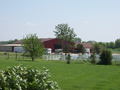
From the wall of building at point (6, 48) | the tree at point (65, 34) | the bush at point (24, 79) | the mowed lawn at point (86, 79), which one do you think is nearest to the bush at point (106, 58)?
the mowed lawn at point (86, 79)

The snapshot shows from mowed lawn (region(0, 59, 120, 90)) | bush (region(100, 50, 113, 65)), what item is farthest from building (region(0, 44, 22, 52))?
mowed lawn (region(0, 59, 120, 90))

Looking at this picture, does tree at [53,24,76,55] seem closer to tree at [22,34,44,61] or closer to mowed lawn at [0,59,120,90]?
tree at [22,34,44,61]

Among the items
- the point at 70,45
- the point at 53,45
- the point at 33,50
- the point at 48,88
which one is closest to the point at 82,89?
the point at 48,88

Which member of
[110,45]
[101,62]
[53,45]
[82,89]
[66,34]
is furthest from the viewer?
[110,45]

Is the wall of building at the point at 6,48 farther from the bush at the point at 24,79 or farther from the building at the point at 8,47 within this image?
the bush at the point at 24,79

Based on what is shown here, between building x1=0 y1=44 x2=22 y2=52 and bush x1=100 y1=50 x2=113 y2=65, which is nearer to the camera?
bush x1=100 y1=50 x2=113 y2=65

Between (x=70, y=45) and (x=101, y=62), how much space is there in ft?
127

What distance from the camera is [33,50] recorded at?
1287 inches

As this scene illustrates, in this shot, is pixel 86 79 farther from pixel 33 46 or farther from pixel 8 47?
pixel 8 47

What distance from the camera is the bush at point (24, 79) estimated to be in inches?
183

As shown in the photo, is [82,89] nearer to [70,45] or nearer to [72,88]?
[72,88]

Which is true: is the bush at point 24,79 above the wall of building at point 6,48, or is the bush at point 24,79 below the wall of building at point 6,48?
below

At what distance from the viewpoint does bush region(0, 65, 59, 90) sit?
4637mm

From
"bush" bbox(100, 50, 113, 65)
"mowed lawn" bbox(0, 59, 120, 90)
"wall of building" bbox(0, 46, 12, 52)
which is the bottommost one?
"mowed lawn" bbox(0, 59, 120, 90)
